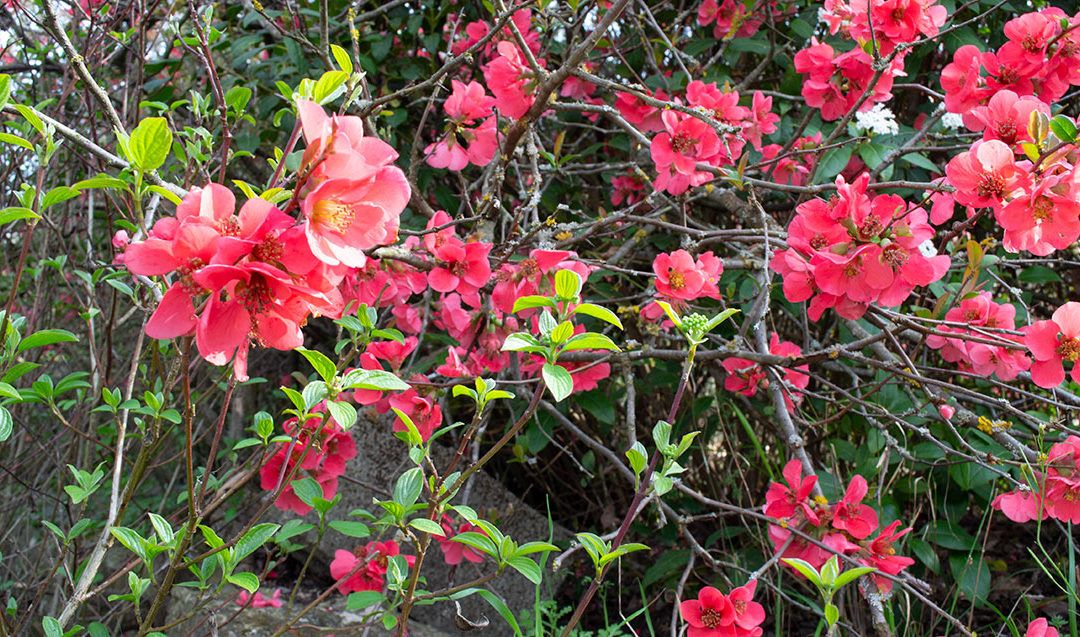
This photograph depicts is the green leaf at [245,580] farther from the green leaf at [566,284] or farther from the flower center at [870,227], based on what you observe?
the flower center at [870,227]

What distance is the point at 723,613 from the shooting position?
1.25 metres

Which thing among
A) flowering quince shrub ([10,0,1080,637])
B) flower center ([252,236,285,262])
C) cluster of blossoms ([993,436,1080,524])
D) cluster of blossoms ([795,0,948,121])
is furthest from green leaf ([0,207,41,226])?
cluster of blossoms ([993,436,1080,524])

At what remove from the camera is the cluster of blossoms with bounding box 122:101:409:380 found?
657 mm

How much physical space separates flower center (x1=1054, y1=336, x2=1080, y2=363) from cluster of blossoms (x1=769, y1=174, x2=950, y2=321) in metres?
0.21

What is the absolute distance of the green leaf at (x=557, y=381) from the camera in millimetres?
810

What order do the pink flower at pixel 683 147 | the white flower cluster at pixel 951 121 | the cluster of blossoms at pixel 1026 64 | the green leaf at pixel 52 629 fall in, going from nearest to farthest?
the green leaf at pixel 52 629 < the cluster of blossoms at pixel 1026 64 < the pink flower at pixel 683 147 < the white flower cluster at pixel 951 121

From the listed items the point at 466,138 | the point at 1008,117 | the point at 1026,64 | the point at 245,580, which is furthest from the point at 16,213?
the point at 1026,64

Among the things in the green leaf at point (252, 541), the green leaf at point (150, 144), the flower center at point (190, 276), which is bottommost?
the green leaf at point (252, 541)

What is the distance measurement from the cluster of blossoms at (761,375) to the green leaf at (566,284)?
87 cm

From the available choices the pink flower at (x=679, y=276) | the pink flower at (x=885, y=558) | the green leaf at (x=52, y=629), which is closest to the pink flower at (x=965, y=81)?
the pink flower at (x=679, y=276)

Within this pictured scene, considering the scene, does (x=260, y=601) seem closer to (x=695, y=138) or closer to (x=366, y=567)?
(x=366, y=567)

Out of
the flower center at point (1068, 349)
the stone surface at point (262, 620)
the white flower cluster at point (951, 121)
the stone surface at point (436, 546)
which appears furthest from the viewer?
the stone surface at point (436, 546)

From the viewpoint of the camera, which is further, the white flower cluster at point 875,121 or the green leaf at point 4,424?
the white flower cluster at point 875,121

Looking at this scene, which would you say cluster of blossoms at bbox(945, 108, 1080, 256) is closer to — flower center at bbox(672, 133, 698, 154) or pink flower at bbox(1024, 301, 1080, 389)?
pink flower at bbox(1024, 301, 1080, 389)
